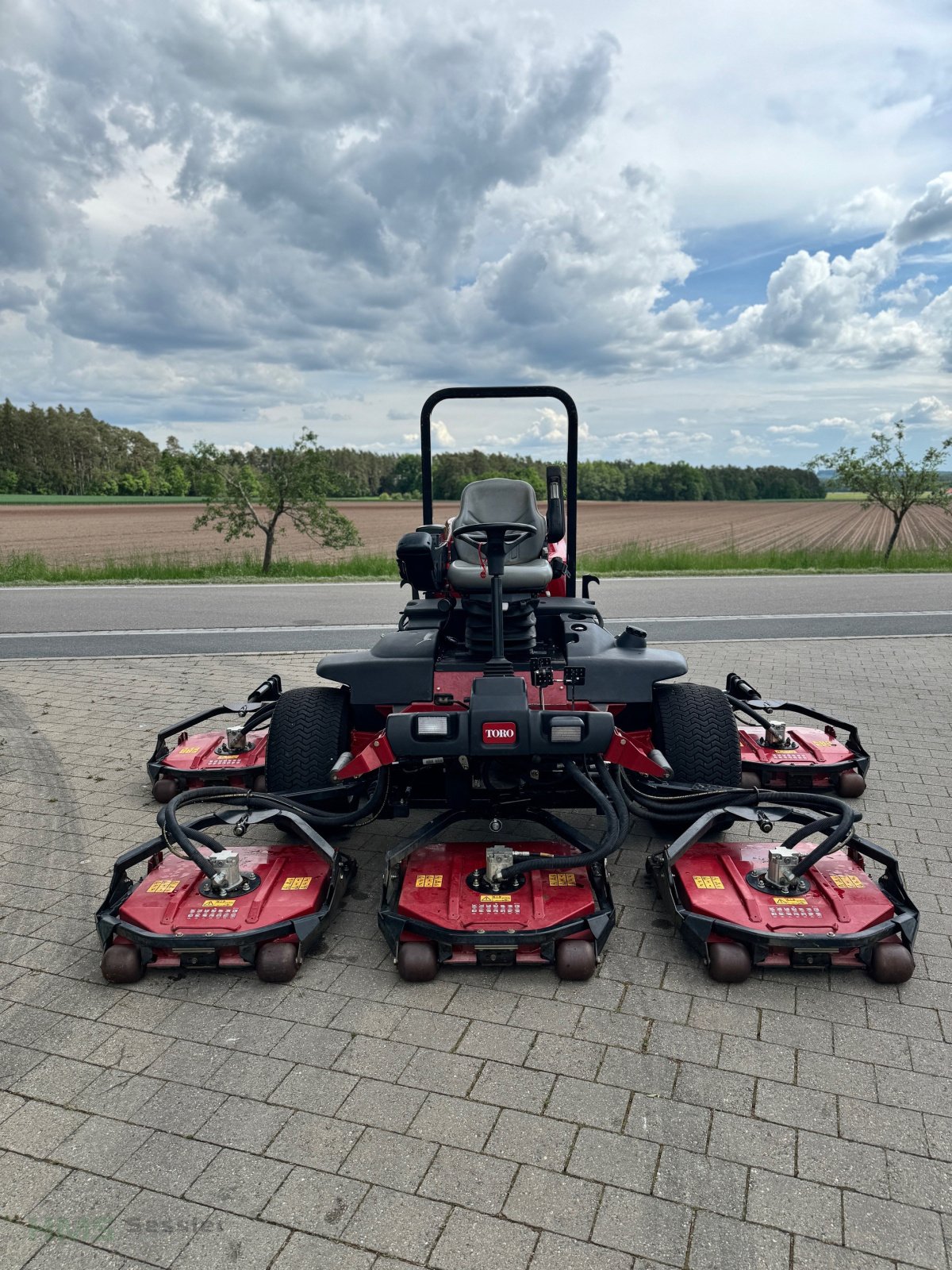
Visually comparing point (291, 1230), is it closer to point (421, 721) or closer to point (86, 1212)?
point (86, 1212)

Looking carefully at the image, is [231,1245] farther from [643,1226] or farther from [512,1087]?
[643,1226]

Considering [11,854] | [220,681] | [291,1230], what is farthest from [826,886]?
[220,681]

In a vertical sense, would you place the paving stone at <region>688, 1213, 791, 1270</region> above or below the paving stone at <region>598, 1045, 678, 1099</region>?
above

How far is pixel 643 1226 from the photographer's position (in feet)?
7.18

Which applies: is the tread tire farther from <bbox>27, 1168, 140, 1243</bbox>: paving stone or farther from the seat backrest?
<bbox>27, 1168, 140, 1243</bbox>: paving stone

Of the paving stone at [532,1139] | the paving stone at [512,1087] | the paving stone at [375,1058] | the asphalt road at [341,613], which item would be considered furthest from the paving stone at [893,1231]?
the asphalt road at [341,613]

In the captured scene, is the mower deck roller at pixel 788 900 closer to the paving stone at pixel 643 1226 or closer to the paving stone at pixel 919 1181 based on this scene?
the paving stone at pixel 919 1181

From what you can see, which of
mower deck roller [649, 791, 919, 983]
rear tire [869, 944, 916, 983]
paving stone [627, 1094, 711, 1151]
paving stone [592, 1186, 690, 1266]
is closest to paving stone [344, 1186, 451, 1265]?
paving stone [592, 1186, 690, 1266]

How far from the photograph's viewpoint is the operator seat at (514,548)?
174 inches

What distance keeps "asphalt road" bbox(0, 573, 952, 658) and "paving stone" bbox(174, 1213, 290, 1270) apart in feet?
24.1

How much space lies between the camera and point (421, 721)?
3.39 m

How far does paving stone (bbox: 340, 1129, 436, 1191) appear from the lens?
7.66 ft

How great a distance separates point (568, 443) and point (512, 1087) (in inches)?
138

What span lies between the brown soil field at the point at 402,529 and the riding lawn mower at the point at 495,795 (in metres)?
11.1
